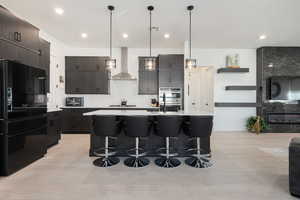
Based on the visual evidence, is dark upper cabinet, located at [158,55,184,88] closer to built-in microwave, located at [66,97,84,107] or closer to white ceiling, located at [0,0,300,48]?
white ceiling, located at [0,0,300,48]

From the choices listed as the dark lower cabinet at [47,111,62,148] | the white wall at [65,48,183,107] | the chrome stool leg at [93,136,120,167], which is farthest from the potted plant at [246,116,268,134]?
the dark lower cabinet at [47,111,62,148]

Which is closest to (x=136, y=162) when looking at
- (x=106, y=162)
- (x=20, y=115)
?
(x=106, y=162)

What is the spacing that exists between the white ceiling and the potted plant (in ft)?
8.64

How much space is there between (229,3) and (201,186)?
11.1 ft

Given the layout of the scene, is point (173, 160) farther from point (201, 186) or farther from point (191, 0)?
point (191, 0)

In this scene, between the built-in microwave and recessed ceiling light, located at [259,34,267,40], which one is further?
the built-in microwave

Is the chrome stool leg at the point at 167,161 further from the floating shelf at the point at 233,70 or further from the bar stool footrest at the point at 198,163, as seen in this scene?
the floating shelf at the point at 233,70

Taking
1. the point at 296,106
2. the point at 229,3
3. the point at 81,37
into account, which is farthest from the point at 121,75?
the point at 296,106

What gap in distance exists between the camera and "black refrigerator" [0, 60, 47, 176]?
8.75 ft

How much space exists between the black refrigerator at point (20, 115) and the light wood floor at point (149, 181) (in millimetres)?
242

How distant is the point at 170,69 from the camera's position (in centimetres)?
595

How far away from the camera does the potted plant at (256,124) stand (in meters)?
5.91

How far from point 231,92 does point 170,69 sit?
8.33ft

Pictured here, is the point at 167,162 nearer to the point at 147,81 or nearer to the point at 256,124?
the point at 147,81
